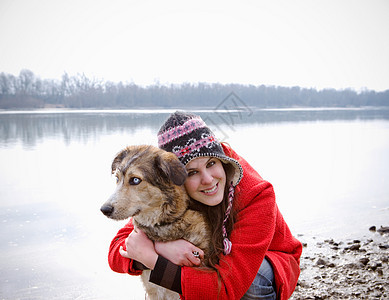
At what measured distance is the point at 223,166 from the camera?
3100 mm

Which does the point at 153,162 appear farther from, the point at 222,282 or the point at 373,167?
the point at 373,167

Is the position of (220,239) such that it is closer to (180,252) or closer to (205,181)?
(180,252)

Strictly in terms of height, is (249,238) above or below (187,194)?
below

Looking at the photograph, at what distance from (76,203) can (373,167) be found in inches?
395

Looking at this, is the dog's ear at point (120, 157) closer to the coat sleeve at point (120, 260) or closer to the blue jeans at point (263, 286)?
the coat sleeve at point (120, 260)

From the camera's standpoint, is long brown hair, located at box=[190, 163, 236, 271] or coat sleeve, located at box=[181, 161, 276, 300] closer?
coat sleeve, located at box=[181, 161, 276, 300]

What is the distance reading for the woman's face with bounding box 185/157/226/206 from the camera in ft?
9.20

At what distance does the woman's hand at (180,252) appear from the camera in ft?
8.80

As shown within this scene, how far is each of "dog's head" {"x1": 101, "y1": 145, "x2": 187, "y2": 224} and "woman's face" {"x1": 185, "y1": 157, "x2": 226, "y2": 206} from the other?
0.11 meters

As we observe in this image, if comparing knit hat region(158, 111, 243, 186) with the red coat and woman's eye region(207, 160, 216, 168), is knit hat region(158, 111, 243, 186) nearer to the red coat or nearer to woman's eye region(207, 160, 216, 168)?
woman's eye region(207, 160, 216, 168)

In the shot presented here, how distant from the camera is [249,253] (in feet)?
8.63

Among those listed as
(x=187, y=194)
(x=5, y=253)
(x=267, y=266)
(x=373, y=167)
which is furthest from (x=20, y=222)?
(x=373, y=167)

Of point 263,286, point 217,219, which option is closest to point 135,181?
point 217,219

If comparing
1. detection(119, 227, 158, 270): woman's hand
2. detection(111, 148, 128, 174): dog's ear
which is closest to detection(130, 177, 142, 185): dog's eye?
detection(111, 148, 128, 174): dog's ear
